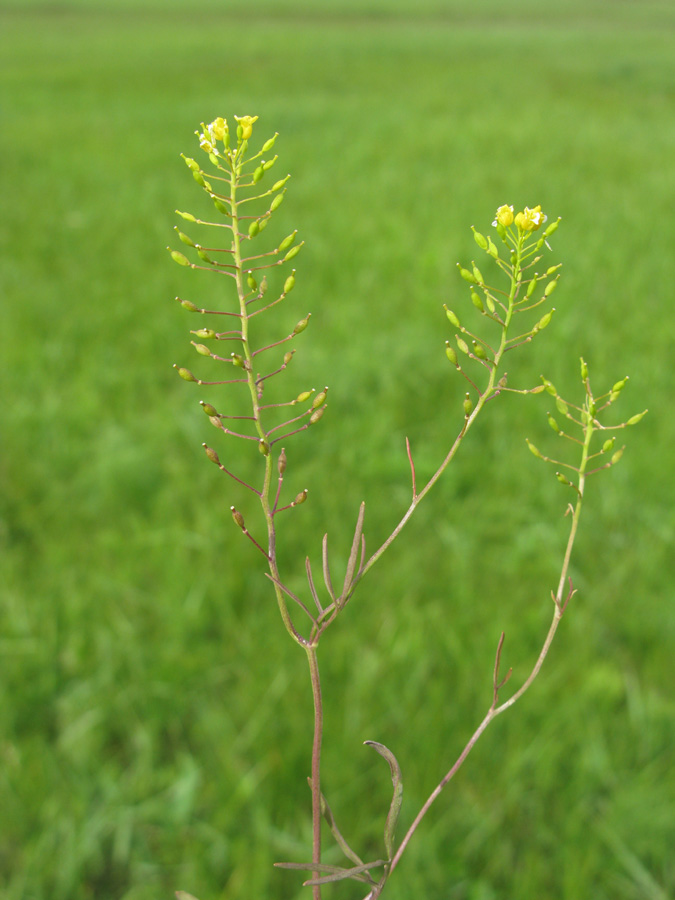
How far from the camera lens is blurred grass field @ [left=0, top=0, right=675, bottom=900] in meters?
1.91

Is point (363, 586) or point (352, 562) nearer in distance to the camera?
point (352, 562)

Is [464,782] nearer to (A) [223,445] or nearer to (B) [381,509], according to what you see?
(B) [381,509]

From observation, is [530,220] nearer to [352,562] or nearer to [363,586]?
[352,562]

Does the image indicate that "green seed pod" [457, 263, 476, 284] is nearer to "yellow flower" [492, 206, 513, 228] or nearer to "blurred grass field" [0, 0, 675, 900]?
"yellow flower" [492, 206, 513, 228]

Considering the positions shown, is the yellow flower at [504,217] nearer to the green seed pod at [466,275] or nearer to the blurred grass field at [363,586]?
the green seed pod at [466,275]

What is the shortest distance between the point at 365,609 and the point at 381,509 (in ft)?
2.13

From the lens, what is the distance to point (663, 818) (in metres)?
1.88

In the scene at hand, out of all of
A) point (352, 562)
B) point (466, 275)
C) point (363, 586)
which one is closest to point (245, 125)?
point (466, 275)

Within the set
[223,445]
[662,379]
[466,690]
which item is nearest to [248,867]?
[466,690]

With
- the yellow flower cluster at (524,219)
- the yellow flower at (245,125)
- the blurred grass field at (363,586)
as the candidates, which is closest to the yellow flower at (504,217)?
the yellow flower cluster at (524,219)

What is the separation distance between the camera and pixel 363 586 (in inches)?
108

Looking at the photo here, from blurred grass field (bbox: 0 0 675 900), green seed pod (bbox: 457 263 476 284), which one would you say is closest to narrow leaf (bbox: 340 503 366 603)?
green seed pod (bbox: 457 263 476 284)

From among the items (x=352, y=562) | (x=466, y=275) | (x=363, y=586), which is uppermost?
(x=466, y=275)

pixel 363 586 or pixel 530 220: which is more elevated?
pixel 530 220
